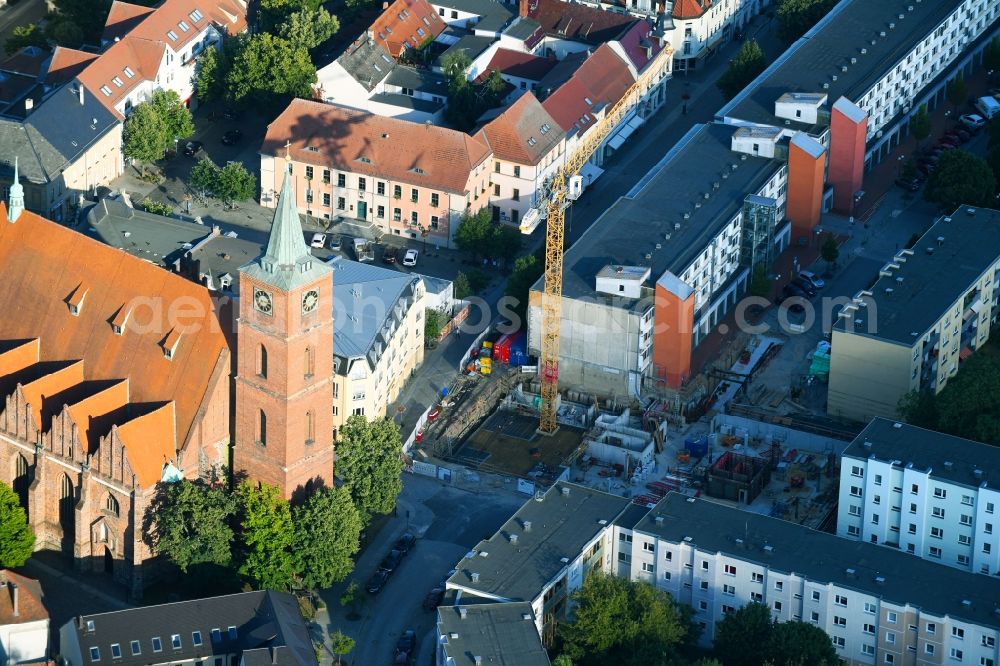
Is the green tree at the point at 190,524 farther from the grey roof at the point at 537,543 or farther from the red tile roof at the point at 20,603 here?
the grey roof at the point at 537,543

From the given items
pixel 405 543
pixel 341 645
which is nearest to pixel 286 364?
pixel 341 645

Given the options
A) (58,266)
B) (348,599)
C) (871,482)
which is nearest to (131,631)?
(348,599)

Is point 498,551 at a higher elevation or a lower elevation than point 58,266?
lower

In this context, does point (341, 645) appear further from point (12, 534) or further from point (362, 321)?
point (362, 321)

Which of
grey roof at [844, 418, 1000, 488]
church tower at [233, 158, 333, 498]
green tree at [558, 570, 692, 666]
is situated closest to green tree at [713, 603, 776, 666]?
green tree at [558, 570, 692, 666]

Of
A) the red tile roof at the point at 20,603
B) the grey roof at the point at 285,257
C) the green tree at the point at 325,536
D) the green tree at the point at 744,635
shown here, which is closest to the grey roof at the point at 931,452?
the green tree at the point at 744,635

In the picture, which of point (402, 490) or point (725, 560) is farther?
point (402, 490)

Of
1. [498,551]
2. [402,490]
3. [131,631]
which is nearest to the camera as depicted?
[131,631]

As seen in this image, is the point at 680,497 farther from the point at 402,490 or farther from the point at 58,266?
the point at 58,266

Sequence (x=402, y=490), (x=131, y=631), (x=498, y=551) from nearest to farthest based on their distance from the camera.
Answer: (x=131, y=631), (x=498, y=551), (x=402, y=490)
